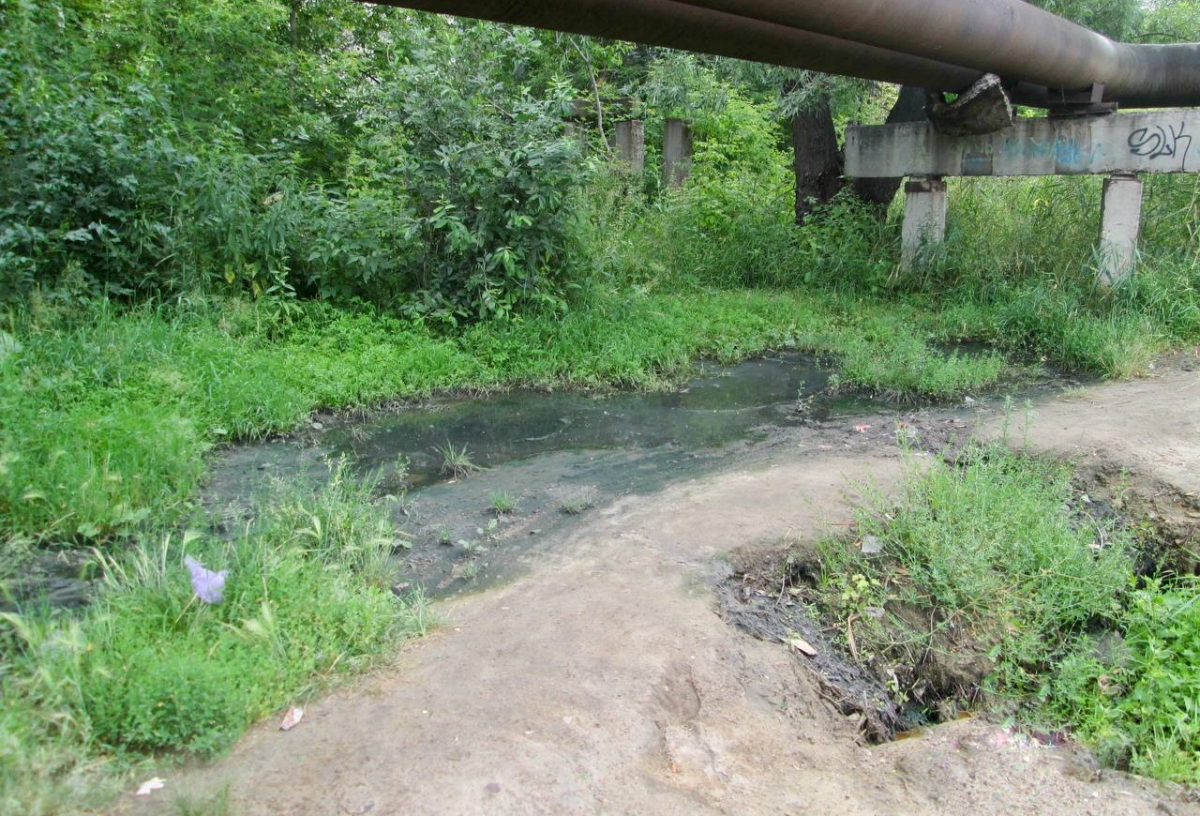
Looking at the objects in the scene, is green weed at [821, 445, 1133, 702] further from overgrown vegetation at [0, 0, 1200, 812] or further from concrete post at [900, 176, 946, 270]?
concrete post at [900, 176, 946, 270]

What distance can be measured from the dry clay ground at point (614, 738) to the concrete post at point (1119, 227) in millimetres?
6590

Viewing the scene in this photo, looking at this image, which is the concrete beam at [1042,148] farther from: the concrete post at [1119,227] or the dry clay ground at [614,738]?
the dry clay ground at [614,738]

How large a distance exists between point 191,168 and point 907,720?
6667mm

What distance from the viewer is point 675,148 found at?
13.4 m

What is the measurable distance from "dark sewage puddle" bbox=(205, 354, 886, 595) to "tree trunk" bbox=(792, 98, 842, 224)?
14.0 ft

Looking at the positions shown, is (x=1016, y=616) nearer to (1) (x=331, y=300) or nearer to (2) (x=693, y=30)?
(2) (x=693, y=30)

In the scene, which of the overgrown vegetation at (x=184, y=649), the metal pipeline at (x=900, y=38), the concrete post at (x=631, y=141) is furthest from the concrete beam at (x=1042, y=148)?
the overgrown vegetation at (x=184, y=649)

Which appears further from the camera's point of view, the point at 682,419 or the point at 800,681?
the point at 682,419

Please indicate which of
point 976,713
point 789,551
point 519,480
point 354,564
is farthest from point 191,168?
point 976,713

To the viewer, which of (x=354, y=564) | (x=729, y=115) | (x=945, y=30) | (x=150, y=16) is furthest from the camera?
(x=729, y=115)

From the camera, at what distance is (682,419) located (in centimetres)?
675

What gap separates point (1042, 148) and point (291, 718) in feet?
29.6

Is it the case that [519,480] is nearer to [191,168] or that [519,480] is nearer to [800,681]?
[800,681]

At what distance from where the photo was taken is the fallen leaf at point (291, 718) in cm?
295
